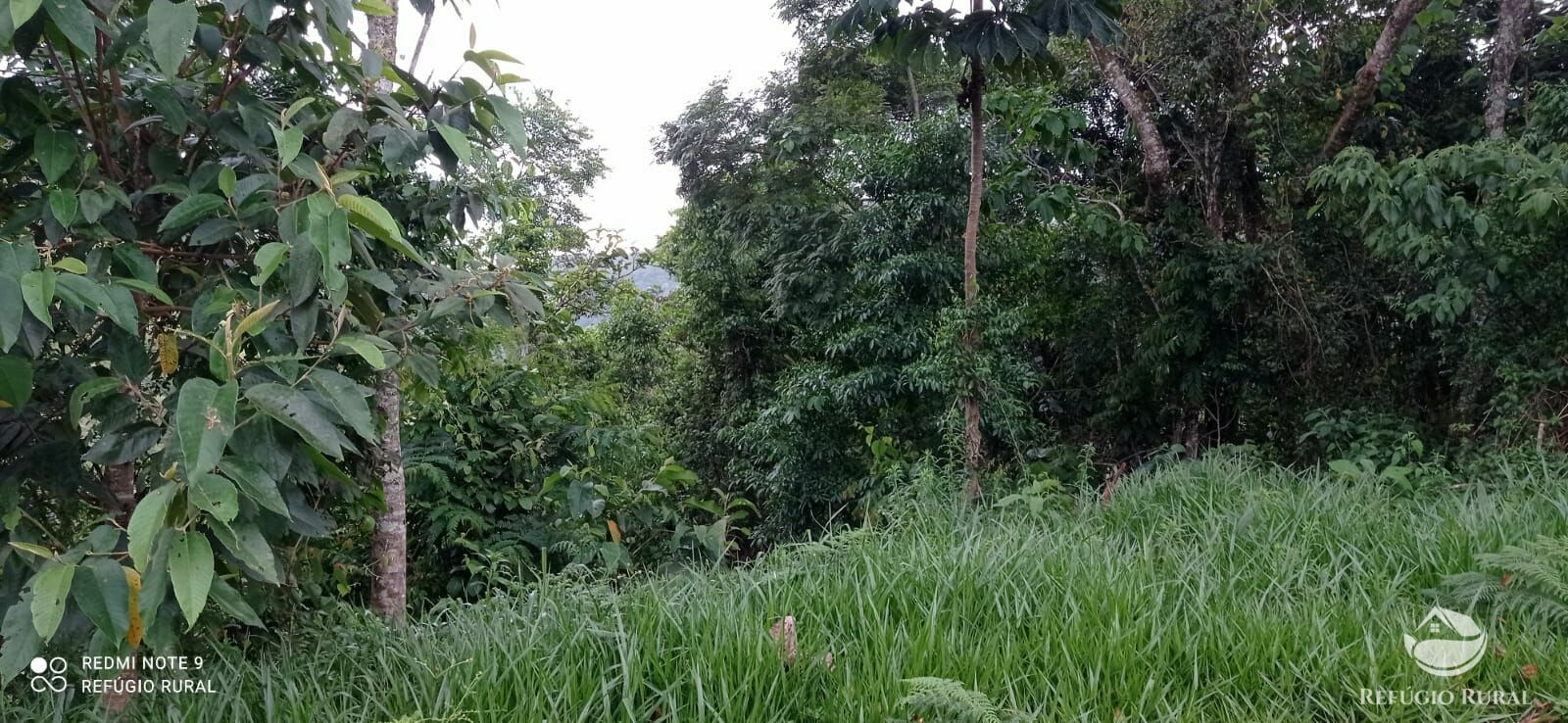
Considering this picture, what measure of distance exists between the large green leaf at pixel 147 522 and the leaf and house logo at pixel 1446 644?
7.62 ft

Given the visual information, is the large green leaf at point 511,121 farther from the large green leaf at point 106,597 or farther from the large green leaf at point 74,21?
the large green leaf at point 106,597

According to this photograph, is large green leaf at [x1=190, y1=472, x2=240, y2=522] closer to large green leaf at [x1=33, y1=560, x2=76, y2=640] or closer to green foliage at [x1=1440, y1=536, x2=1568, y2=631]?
large green leaf at [x1=33, y1=560, x2=76, y2=640]

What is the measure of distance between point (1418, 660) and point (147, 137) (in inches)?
113

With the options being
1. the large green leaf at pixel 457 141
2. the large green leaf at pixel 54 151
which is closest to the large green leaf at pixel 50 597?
the large green leaf at pixel 54 151

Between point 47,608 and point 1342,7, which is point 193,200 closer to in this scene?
point 47,608

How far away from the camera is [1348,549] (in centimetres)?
276

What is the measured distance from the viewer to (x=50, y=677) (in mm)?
1802

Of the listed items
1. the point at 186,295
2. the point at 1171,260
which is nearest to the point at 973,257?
the point at 1171,260

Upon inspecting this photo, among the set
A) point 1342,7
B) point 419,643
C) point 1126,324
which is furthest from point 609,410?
point 1342,7

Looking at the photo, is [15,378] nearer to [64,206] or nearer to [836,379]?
[64,206]

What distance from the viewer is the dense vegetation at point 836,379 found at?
157 cm

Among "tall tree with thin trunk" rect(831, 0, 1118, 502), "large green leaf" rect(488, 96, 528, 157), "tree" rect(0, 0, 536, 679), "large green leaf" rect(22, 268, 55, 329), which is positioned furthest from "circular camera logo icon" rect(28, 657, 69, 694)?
"tall tree with thin trunk" rect(831, 0, 1118, 502)

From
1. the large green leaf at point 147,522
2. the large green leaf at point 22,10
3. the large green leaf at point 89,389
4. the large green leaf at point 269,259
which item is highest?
the large green leaf at point 22,10

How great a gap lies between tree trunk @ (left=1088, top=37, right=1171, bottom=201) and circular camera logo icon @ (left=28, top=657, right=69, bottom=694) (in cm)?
643
